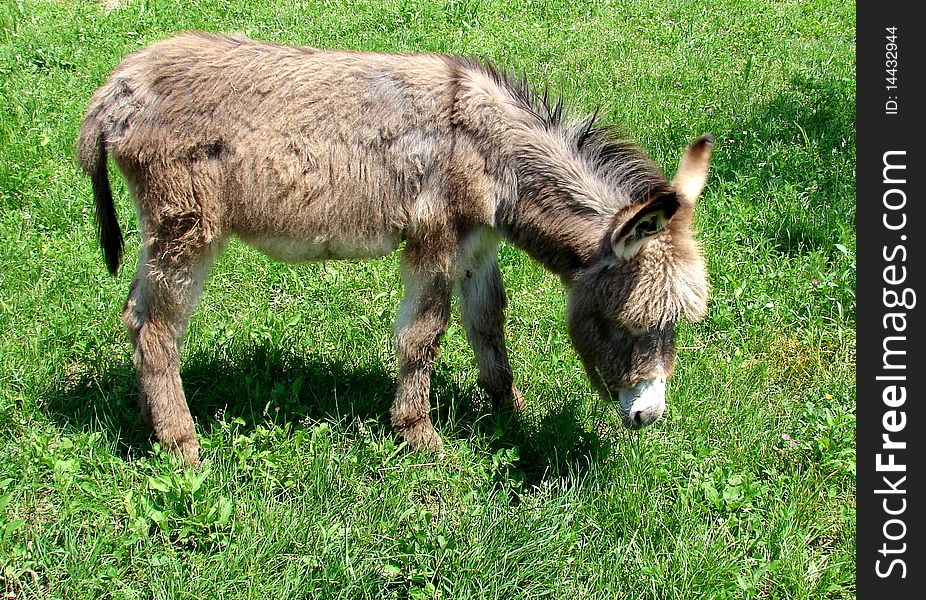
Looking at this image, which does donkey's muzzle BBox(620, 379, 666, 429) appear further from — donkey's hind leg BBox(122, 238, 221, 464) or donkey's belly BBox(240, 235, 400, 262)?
donkey's hind leg BBox(122, 238, 221, 464)

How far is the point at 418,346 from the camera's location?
12.0ft

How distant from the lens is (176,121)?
329 centimetres

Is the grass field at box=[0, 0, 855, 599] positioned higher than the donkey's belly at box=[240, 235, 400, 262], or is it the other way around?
the donkey's belly at box=[240, 235, 400, 262]

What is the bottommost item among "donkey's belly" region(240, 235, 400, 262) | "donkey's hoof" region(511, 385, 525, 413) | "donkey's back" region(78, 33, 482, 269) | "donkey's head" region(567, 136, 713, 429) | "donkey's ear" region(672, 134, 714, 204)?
"donkey's hoof" region(511, 385, 525, 413)

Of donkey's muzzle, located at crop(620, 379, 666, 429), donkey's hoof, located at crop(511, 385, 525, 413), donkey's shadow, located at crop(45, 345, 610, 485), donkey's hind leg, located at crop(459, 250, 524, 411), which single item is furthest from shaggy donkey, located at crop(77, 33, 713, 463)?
donkey's hoof, located at crop(511, 385, 525, 413)

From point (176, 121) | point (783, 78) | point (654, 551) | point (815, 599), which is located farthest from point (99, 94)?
point (783, 78)

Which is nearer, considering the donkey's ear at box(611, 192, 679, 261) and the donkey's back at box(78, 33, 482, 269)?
the donkey's ear at box(611, 192, 679, 261)

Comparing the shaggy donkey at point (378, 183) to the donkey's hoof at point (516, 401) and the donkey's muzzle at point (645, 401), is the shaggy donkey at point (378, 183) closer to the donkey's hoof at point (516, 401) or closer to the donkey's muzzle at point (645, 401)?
the donkey's muzzle at point (645, 401)

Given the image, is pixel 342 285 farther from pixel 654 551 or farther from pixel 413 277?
pixel 654 551

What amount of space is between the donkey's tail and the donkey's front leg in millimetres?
1394

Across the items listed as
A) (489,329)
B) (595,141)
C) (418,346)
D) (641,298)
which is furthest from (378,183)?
(641,298)

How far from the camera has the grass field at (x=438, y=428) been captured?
3.14 metres

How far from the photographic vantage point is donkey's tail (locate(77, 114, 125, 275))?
3398 mm
